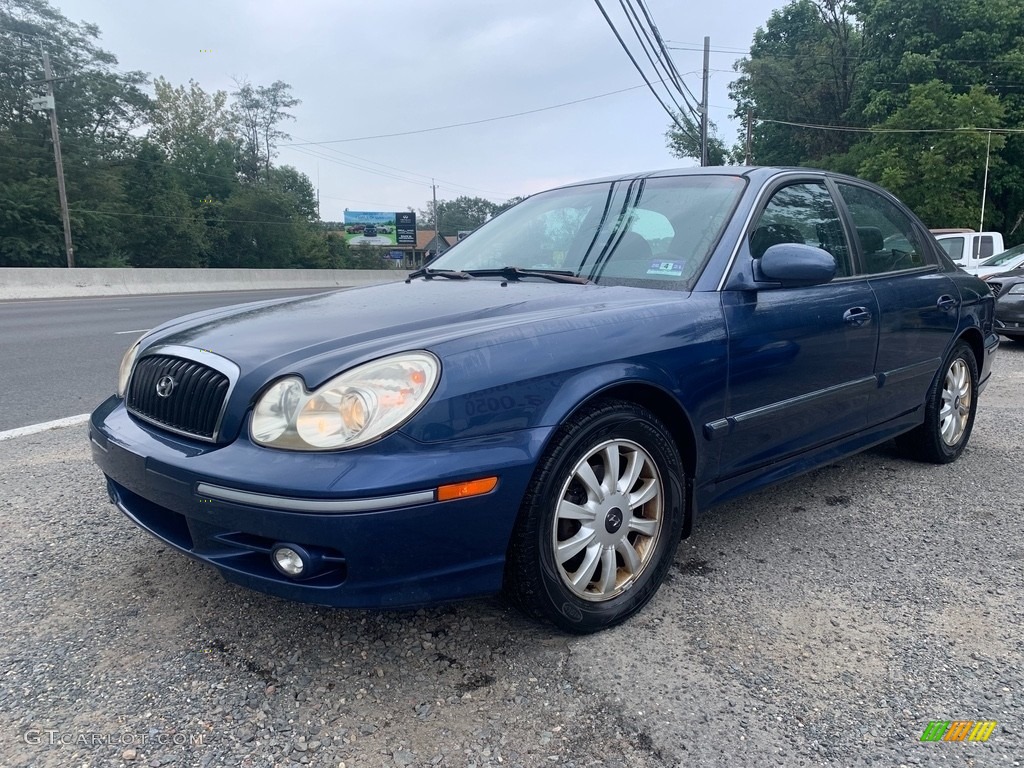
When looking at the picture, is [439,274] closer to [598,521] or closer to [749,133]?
[598,521]

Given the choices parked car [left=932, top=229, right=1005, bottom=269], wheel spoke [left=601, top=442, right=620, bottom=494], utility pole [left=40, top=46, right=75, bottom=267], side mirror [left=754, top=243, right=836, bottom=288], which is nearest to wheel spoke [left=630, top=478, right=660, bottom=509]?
wheel spoke [left=601, top=442, right=620, bottom=494]

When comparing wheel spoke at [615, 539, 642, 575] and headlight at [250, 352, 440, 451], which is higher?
headlight at [250, 352, 440, 451]

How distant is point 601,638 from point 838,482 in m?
2.15

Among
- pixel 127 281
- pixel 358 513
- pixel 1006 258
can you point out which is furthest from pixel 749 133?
pixel 358 513

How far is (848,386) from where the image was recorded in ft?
10.7

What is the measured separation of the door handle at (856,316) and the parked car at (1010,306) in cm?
692

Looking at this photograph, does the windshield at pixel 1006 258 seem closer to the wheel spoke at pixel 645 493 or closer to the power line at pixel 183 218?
the wheel spoke at pixel 645 493

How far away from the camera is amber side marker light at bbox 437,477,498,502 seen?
6.33 feet

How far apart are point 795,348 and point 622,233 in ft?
2.78

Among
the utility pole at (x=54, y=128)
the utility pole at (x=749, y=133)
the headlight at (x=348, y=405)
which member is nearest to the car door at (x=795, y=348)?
the headlight at (x=348, y=405)

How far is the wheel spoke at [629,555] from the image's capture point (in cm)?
239

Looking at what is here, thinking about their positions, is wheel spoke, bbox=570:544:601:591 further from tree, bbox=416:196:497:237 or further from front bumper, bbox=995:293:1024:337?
tree, bbox=416:196:497:237

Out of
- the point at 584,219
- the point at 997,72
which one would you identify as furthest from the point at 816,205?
the point at 997,72

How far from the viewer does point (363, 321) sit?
2.48 m
